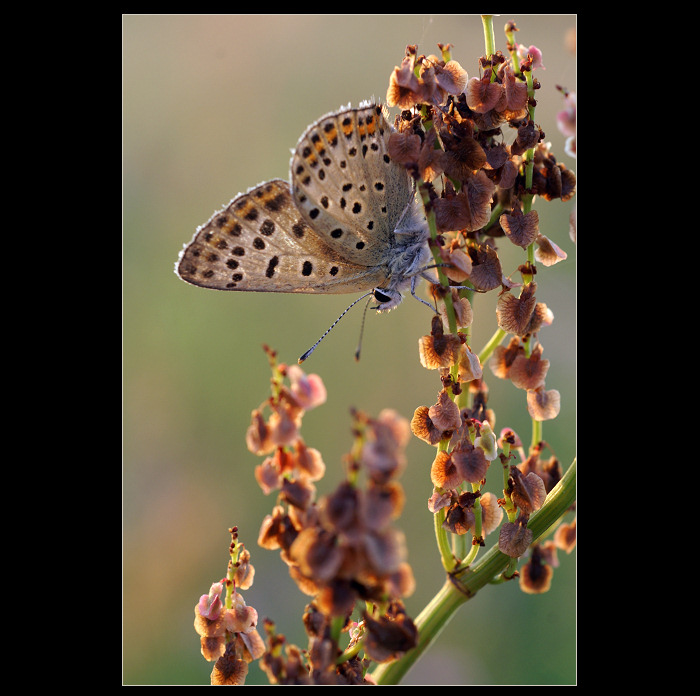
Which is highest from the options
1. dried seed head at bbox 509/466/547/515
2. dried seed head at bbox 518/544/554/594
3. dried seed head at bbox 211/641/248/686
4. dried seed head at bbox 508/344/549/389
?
dried seed head at bbox 508/344/549/389

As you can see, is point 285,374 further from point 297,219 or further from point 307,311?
point 307,311

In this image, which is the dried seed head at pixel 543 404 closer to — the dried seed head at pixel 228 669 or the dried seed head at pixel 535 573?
the dried seed head at pixel 535 573

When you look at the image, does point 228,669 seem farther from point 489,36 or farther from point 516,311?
point 489,36

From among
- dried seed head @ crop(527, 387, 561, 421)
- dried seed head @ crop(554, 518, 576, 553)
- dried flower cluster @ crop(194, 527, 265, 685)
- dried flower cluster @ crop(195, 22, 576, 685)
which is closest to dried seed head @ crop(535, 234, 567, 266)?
dried flower cluster @ crop(195, 22, 576, 685)

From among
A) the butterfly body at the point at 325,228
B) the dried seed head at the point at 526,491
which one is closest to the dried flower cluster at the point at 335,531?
the dried seed head at the point at 526,491

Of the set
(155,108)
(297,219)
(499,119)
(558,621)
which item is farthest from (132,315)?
(499,119)

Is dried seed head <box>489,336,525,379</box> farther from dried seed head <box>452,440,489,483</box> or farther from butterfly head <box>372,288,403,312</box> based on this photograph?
butterfly head <box>372,288,403,312</box>
